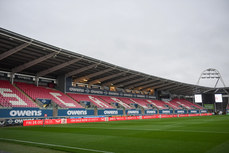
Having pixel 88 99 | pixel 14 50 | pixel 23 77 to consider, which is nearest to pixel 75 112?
pixel 88 99

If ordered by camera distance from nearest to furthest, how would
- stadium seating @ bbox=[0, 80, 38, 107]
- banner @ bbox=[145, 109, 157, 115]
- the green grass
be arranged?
the green grass → stadium seating @ bbox=[0, 80, 38, 107] → banner @ bbox=[145, 109, 157, 115]

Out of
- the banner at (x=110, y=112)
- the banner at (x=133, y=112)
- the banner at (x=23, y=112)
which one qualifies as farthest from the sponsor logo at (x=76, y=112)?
the banner at (x=133, y=112)

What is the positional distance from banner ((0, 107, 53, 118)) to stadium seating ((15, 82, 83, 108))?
13.5ft

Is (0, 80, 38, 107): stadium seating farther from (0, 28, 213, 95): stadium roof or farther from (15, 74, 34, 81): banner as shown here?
(0, 28, 213, 95): stadium roof

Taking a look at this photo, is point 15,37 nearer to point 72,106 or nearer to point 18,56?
point 18,56

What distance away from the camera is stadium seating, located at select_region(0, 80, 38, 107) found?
90.8ft

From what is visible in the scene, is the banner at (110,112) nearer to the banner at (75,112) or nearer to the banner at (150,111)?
the banner at (75,112)

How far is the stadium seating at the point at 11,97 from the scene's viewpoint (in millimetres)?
27677

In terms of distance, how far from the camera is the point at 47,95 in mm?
36656

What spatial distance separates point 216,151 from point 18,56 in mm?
30685

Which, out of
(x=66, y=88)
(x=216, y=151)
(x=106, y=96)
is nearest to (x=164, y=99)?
(x=106, y=96)

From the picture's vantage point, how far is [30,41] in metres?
26.6

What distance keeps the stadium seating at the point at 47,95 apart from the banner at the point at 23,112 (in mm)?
4121

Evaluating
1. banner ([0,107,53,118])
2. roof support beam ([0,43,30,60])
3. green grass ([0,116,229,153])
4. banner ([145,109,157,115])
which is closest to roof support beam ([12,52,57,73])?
roof support beam ([0,43,30,60])
